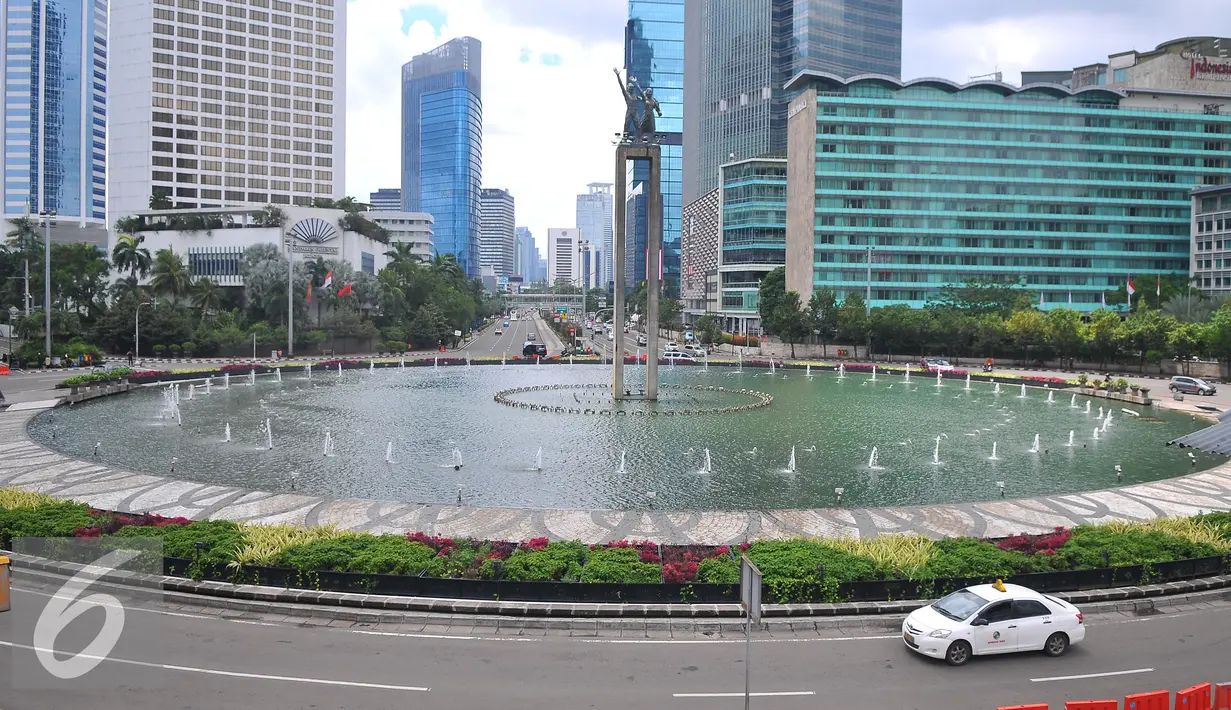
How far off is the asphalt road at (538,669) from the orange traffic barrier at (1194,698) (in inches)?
85.0

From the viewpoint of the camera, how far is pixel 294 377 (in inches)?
2990

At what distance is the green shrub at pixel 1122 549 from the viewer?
21047 mm

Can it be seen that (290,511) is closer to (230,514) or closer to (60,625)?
(230,514)

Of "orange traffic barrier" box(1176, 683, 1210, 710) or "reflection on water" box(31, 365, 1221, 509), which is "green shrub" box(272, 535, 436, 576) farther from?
"orange traffic barrier" box(1176, 683, 1210, 710)

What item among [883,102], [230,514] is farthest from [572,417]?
[883,102]

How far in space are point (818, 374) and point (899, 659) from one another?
6846 centimetres

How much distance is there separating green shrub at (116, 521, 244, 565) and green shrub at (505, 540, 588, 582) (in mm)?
6707

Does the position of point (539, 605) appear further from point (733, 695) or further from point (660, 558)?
point (733, 695)

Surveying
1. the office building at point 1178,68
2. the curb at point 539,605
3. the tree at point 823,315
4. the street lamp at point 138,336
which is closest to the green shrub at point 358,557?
the curb at point 539,605

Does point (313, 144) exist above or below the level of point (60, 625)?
above

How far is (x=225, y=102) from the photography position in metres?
146

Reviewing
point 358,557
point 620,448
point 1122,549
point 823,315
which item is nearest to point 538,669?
point 358,557

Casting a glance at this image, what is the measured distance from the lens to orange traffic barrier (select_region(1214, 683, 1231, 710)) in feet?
43.1

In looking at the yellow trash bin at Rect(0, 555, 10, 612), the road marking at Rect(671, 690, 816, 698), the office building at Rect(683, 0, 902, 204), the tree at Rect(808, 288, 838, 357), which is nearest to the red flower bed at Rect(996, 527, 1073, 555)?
the road marking at Rect(671, 690, 816, 698)
